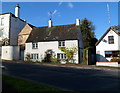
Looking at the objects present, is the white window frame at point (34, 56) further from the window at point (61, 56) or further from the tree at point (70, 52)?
the tree at point (70, 52)

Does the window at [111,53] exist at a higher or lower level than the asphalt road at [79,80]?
higher

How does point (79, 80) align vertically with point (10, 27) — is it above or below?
below

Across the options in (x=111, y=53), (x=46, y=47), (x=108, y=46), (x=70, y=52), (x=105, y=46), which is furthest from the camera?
(x=46, y=47)

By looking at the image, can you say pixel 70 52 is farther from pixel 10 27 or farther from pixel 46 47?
pixel 10 27

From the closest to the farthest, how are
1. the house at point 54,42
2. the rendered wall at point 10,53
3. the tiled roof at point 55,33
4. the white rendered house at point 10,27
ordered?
the house at point 54,42 → the tiled roof at point 55,33 → the rendered wall at point 10,53 → the white rendered house at point 10,27

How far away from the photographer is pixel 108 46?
27859mm

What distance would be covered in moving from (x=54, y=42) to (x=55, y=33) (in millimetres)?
2696

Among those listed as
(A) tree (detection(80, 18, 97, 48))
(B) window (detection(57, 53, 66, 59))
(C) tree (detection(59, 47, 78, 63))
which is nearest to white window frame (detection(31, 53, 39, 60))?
(B) window (detection(57, 53, 66, 59))

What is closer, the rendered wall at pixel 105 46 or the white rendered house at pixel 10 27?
the rendered wall at pixel 105 46

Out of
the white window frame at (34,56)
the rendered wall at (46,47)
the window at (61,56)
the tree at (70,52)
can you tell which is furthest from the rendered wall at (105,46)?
the white window frame at (34,56)

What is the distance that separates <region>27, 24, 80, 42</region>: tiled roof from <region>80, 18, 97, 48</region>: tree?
4.63 m

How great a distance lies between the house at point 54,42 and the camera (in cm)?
2748

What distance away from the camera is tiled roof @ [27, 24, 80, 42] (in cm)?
2847

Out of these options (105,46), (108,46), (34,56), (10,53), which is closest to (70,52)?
(105,46)
